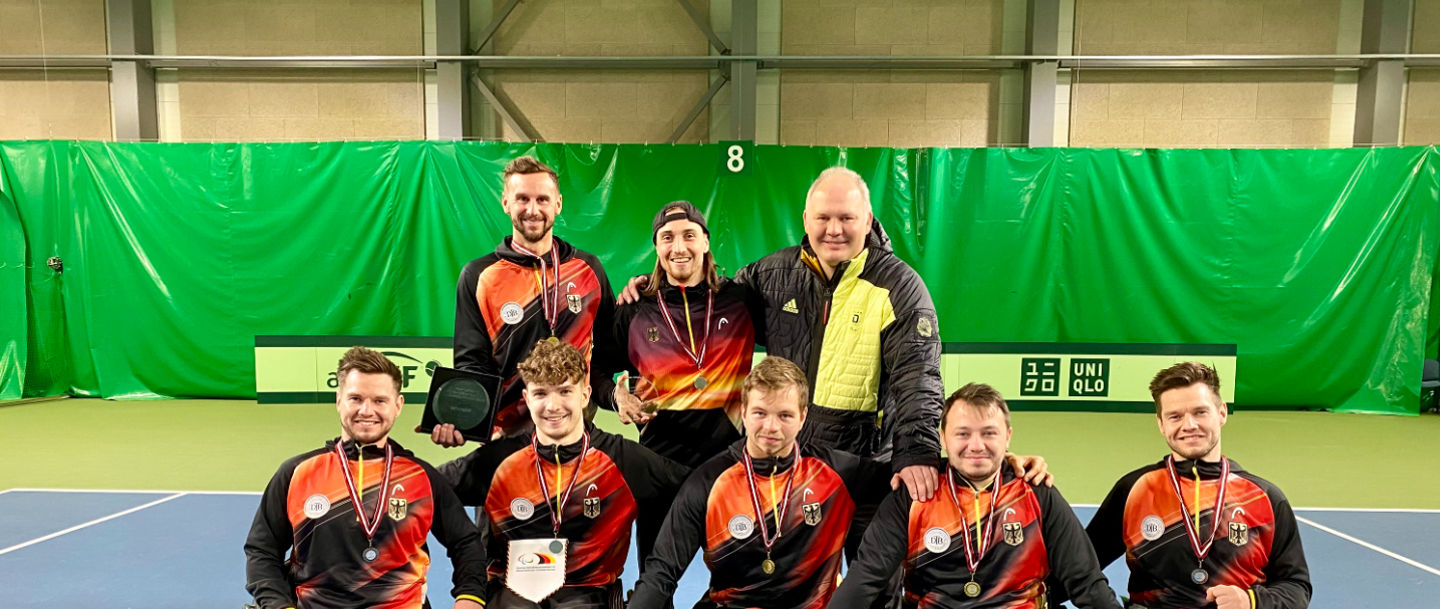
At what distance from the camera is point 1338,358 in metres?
7.89

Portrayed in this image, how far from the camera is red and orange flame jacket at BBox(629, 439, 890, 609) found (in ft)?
8.00

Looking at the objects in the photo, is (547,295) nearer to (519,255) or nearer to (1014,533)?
(519,255)

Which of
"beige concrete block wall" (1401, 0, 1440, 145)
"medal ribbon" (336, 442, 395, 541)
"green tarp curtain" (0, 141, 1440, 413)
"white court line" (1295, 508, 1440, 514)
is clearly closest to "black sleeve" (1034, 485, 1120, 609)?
"medal ribbon" (336, 442, 395, 541)

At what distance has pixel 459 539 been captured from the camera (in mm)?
2473

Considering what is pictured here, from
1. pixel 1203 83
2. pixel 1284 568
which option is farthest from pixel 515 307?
pixel 1203 83

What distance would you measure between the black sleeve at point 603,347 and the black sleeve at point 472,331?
0.36 m

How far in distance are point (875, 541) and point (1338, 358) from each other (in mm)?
7786

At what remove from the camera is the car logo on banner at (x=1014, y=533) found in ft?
7.64

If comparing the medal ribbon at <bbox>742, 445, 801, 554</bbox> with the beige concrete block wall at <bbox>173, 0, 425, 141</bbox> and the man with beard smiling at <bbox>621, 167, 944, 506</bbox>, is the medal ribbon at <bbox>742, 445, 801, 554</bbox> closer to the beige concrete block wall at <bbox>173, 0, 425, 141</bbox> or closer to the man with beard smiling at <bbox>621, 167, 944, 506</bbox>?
the man with beard smiling at <bbox>621, 167, 944, 506</bbox>

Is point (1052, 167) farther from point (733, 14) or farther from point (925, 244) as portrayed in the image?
point (733, 14)

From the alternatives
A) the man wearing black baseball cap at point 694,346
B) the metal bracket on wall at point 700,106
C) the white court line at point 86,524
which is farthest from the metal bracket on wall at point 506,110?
the man wearing black baseball cap at point 694,346

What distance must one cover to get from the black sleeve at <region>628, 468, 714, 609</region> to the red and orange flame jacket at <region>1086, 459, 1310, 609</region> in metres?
1.21

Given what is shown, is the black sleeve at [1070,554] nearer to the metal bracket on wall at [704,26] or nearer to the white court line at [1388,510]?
the white court line at [1388,510]

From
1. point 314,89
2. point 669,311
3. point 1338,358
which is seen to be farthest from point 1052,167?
point 314,89
